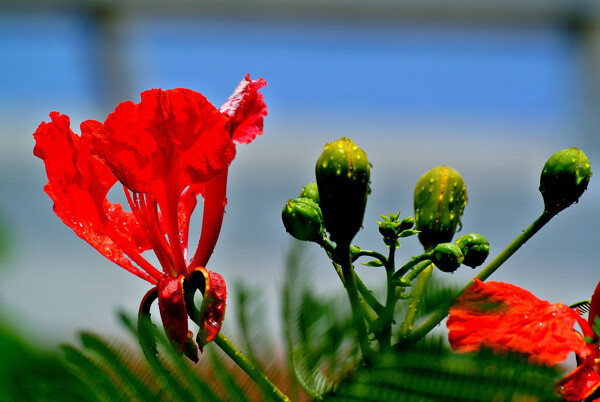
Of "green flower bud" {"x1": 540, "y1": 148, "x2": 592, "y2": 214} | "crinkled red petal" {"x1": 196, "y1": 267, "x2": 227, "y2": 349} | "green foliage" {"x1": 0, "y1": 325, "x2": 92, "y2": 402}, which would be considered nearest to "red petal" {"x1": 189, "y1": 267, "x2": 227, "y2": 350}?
"crinkled red petal" {"x1": 196, "y1": 267, "x2": 227, "y2": 349}

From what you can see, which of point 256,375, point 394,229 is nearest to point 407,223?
point 394,229

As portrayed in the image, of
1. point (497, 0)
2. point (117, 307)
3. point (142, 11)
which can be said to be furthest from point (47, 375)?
point (497, 0)

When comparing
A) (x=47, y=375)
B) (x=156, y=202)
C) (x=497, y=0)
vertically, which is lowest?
(x=47, y=375)

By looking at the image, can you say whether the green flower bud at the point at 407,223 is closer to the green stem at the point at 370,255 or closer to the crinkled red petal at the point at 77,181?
the green stem at the point at 370,255

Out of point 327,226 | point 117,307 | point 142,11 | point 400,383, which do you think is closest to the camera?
point 400,383

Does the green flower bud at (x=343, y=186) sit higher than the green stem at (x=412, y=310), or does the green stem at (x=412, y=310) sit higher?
the green flower bud at (x=343, y=186)

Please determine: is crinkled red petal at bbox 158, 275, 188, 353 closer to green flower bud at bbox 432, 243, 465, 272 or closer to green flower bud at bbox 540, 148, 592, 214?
green flower bud at bbox 432, 243, 465, 272

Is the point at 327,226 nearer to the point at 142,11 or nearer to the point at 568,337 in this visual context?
the point at 568,337

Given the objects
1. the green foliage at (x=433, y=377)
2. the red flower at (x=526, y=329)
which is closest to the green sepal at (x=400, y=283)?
the red flower at (x=526, y=329)
